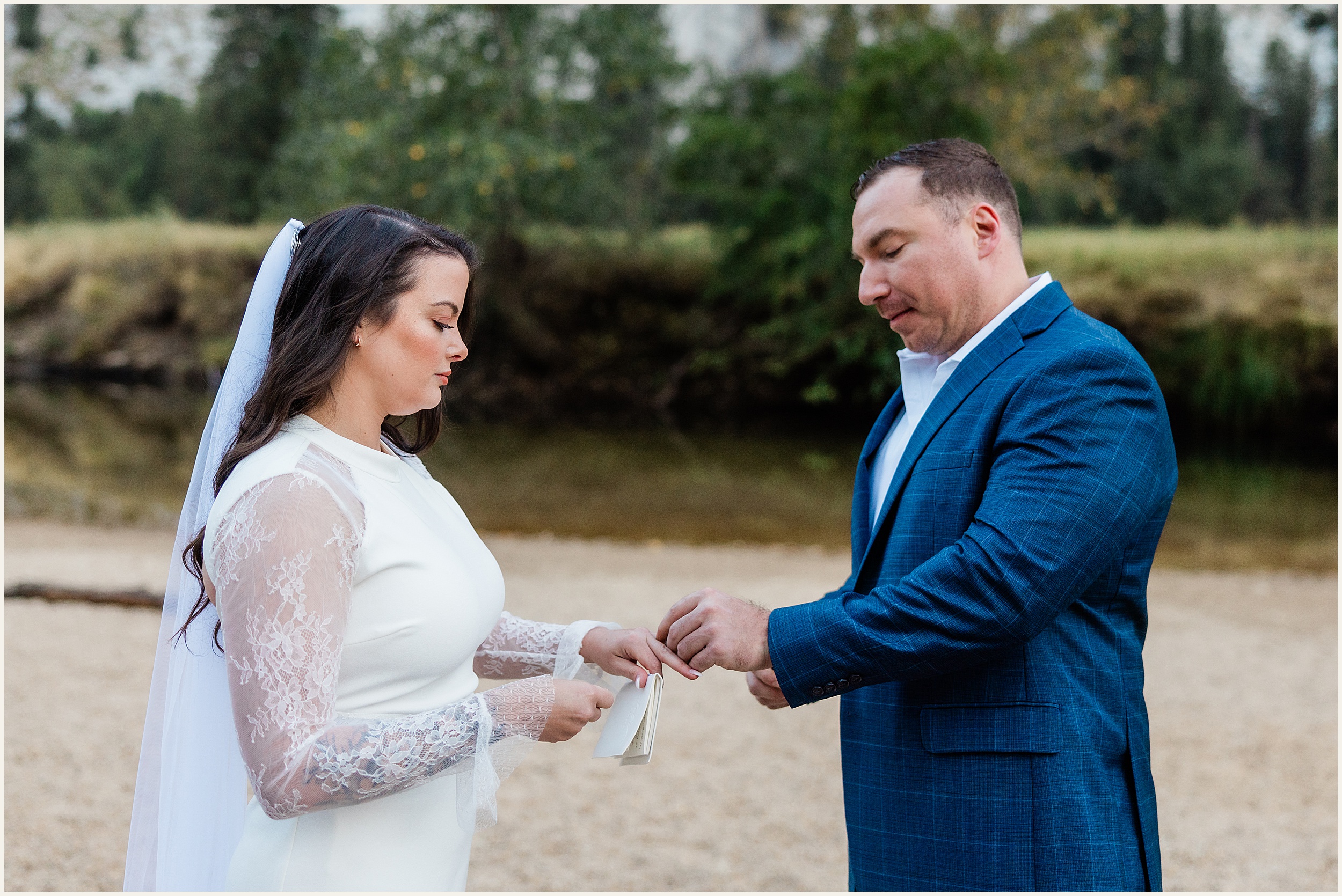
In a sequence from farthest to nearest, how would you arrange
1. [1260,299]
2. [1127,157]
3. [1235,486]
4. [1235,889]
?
[1127,157]
[1260,299]
[1235,486]
[1235,889]

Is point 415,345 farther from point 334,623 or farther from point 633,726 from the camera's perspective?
point 633,726

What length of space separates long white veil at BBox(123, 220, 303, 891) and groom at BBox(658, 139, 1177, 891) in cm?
96

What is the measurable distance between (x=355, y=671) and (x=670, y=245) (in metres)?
24.8

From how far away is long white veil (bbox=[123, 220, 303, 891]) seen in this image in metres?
2.11

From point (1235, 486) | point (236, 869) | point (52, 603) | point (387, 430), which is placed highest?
point (387, 430)

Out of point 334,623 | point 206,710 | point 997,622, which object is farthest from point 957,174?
point 206,710

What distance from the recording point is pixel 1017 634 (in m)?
1.92

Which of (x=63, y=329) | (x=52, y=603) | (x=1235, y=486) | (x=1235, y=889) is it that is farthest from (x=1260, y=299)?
(x=63, y=329)

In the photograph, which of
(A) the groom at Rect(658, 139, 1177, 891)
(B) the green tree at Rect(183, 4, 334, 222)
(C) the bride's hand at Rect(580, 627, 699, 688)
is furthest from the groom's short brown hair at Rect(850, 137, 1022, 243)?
(B) the green tree at Rect(183, 4, 334, 222)

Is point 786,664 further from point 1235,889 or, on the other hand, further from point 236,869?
point 1235,889

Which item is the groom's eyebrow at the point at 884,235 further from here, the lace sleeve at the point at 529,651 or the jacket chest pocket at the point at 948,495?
the lace sleeve at the point at 529,651

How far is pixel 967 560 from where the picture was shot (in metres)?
1.92

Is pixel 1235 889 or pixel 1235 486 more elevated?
pixel 1235 889

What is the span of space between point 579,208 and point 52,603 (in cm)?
1578
